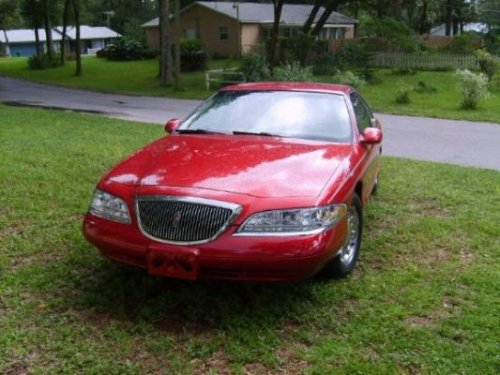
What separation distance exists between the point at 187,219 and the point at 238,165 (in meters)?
0.71

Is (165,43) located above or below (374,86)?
above

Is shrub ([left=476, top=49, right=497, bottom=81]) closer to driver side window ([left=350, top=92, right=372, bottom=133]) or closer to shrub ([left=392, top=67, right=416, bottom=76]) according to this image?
shrub ([left=392, top=67, right=416, bottom=76])

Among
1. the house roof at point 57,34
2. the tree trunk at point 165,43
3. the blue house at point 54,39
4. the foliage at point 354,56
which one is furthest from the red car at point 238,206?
the house roof at point 57,34

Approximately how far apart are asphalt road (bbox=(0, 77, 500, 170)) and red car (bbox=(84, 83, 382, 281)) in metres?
5.70

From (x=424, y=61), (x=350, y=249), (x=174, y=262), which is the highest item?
(x=424, y=61)

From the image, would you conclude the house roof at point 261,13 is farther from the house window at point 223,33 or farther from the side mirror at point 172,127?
the side mirror at point 172,127

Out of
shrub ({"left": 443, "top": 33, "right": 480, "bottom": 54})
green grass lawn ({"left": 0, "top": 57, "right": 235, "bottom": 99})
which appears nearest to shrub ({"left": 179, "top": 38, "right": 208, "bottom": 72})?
green grass lawn ({"left": 0, "top": 57, "right": 235, "bottom": 99})

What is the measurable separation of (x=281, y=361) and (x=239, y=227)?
0.84m

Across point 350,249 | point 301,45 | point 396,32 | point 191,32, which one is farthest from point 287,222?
point 191,32

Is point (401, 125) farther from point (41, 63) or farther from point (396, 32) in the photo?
point (41, 63)

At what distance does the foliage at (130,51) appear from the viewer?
45.7 m

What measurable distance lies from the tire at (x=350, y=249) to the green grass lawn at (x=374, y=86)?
36.4 feet

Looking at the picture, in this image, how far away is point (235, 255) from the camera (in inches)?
142

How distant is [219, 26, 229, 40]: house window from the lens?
142 ft
